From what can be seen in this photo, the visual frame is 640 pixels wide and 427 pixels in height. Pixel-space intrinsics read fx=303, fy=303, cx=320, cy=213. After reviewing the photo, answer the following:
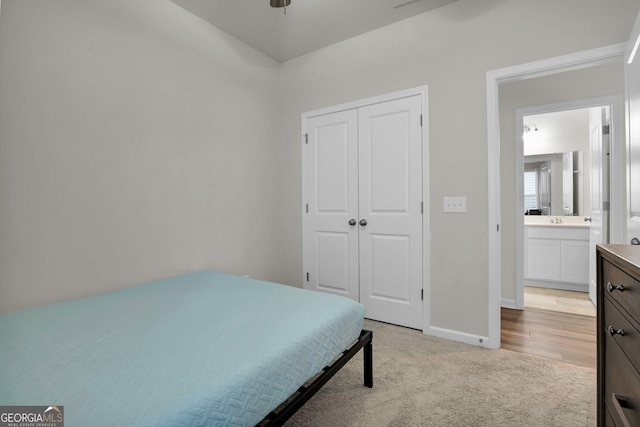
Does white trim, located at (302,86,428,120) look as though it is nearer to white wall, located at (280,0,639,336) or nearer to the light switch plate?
white wall, located at (280,0,639,336)

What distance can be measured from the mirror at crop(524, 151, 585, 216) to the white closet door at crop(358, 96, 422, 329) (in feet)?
10.3

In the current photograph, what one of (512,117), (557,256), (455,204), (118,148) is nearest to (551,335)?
(455,204)

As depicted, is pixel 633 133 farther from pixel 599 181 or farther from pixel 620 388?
pixel 599 181

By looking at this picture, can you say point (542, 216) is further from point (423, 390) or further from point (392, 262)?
point (423, 390)

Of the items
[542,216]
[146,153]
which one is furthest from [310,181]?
[542,216]

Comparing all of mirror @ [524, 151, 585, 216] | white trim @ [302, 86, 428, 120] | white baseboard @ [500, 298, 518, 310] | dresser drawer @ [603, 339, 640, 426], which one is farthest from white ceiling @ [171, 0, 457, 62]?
mirror @ [524, 151, 585, 216]

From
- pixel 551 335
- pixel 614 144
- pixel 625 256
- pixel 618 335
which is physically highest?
pixel 614 144

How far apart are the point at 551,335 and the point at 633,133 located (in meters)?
1.80

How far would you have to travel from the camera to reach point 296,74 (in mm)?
3414

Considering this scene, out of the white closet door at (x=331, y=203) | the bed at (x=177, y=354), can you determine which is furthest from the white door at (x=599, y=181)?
the bed at (x=177, y=354)

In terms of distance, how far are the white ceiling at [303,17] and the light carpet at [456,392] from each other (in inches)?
109

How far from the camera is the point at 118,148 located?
7.02ft

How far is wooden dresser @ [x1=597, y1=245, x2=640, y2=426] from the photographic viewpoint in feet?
2.72

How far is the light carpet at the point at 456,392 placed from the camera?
1551mm
